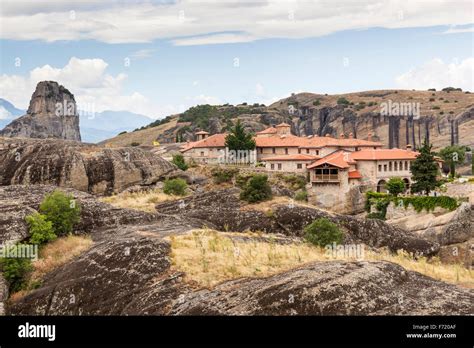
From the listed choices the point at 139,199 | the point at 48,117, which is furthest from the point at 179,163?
the point at 48,117

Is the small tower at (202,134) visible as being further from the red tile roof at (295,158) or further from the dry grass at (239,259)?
the dry grass at (239,259)

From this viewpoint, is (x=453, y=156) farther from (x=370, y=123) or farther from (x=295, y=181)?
(x=370, y=123)

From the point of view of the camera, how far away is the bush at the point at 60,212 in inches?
1180

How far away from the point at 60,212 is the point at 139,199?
1273cm

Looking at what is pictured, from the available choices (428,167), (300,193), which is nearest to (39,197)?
(300,193)

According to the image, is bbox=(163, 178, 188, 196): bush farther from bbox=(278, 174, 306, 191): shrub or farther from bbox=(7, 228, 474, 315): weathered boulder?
bbox=(278, 174, 306, 191): shrub

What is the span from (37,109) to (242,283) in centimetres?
15763

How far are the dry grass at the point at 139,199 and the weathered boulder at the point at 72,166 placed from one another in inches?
90.8

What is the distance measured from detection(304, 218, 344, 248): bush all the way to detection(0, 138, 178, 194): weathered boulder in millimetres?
20245

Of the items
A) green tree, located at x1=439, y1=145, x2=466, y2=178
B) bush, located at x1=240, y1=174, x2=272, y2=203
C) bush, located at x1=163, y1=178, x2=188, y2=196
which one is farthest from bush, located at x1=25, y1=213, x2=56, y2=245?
green tree, located at x1=439, y1=145, x2=466, y2=178

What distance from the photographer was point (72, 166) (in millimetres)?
45656

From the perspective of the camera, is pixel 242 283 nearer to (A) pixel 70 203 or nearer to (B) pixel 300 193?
(A) pixel 70 203

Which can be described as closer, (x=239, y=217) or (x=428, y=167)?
(x=239, y=217)
